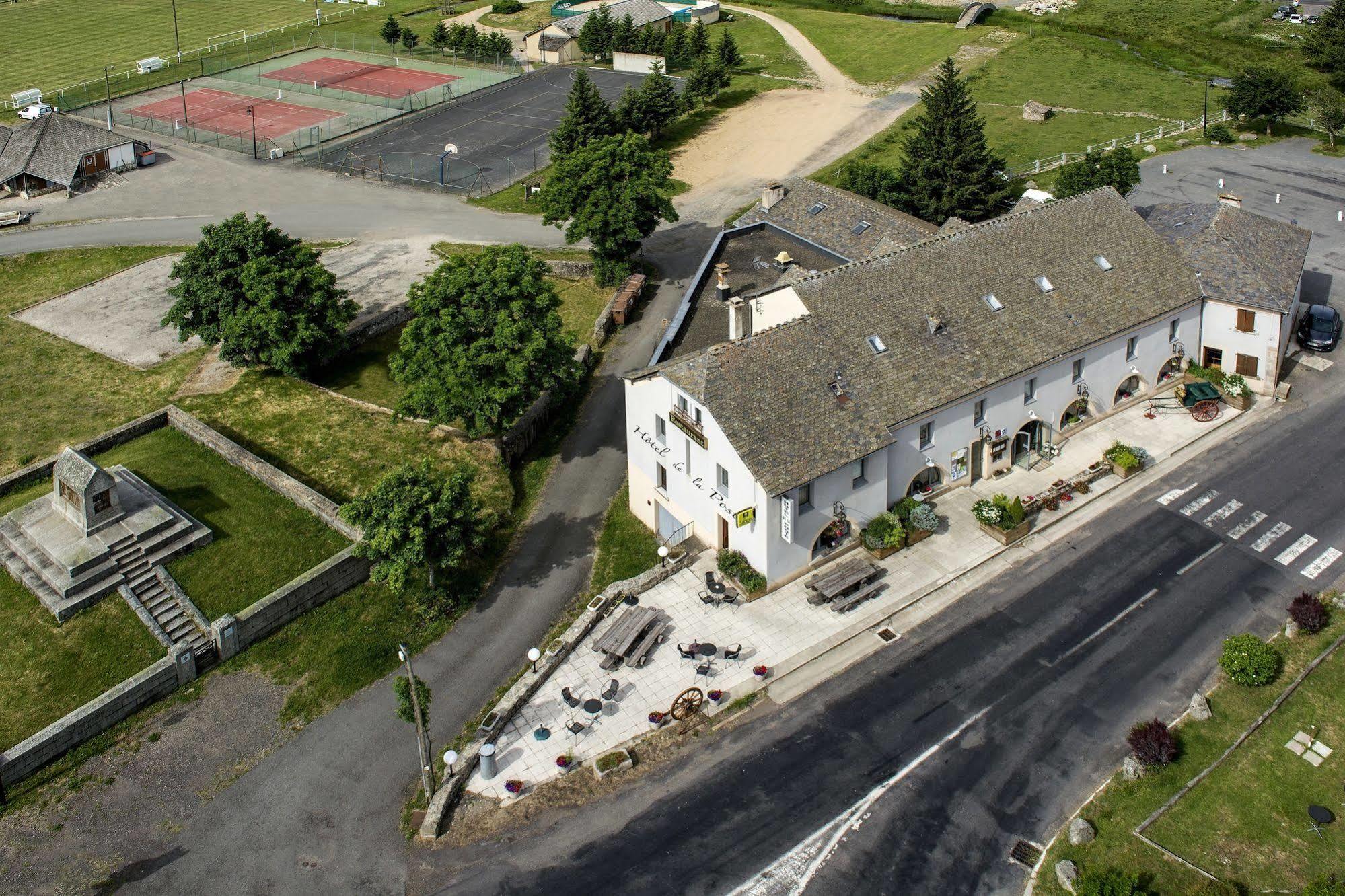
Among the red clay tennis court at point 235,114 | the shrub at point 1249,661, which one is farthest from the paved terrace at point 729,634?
the red clay tennis court at point 235,114

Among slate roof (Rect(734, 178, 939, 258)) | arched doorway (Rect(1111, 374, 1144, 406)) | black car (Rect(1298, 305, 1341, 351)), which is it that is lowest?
arched doorway (Rect(1111, 374, 1144, 406))

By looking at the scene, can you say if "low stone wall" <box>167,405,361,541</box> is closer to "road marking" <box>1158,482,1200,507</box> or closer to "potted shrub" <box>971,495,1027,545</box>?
"potted shrub" <box>971,495,1027,545</box>

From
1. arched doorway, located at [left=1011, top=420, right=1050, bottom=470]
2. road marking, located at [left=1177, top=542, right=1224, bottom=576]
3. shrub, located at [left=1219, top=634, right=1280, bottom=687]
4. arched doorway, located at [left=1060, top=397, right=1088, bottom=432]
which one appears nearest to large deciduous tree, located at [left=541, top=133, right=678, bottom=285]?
arched doorway, located at [left=1011, top=420, right=1050, bottom=470]

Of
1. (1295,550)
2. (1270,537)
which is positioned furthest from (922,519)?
(1295,550)

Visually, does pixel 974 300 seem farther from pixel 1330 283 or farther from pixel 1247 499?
pixel 1330 283

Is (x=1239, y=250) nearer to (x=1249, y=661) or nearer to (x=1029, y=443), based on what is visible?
(x=1029, y=443)

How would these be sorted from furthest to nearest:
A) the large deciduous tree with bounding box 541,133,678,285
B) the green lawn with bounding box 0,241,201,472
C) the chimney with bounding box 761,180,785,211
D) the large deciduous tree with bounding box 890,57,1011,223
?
the large deciduous tree with bounding box 890,57,1011,223, the large deciduous tree with bounding box 541,133,678,285, the chimney with bounding box 761,180,785,211, the green lawn with bounding box 0,241,201,472
